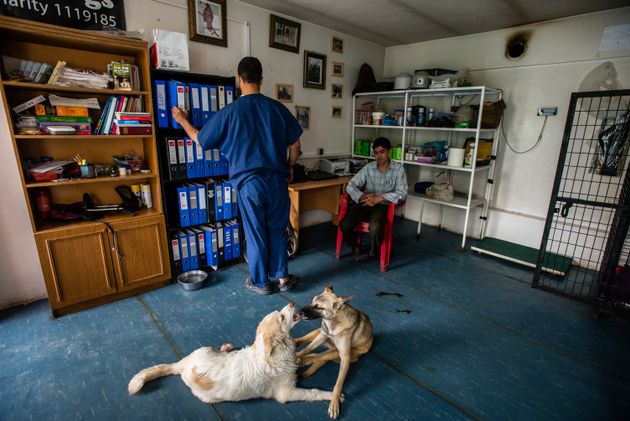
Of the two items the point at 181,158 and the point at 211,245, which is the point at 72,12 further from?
the point at 211,245

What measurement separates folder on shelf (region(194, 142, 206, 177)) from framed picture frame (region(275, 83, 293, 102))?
51.1 inches

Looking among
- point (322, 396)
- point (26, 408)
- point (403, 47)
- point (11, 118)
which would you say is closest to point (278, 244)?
point (322, 396)

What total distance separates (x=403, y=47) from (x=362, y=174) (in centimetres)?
235

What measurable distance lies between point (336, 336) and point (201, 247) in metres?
1.67

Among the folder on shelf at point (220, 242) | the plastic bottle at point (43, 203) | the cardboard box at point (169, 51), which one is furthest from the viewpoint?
the folder on shelf at point (220, 242)

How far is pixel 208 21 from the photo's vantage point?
292 cm

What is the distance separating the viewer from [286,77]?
3.67 m

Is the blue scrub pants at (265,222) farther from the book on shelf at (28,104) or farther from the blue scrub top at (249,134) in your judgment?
the book on shelf at (28,104)

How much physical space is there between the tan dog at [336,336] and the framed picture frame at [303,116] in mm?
2676

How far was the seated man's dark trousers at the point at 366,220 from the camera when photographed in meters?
3.08

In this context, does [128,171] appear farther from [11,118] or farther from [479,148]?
[479,148]

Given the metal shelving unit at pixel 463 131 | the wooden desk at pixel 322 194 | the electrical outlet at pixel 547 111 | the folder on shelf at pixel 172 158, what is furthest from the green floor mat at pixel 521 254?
the folder on shelf at pixel 172 158

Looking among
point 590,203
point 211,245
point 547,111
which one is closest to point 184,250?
point 211,245

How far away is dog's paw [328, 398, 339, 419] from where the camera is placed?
5.01 ft
